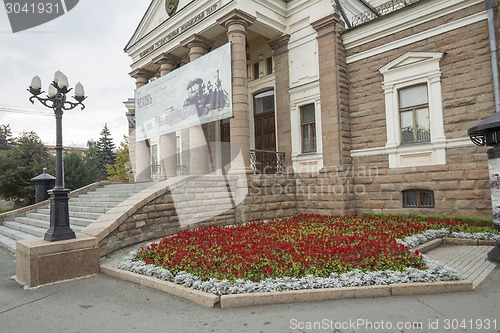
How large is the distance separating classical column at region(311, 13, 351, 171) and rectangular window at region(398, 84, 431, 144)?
6.36 ft

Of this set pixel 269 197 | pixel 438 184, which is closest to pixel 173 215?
pixel 269 197

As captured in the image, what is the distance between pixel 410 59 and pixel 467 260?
7.08m

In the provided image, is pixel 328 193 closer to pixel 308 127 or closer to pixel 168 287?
pixel 308 127

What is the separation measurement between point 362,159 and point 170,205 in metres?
7.21

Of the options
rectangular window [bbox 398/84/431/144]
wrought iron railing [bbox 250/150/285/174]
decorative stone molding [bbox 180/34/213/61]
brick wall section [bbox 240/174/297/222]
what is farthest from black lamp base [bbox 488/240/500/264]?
decorative stone molding [bbox 180/34/213/61]

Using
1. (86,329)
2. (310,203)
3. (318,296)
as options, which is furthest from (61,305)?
(310,203)

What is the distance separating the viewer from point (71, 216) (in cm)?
1034

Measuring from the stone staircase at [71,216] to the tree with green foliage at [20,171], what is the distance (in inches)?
458

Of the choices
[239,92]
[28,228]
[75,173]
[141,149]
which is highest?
[239,92]

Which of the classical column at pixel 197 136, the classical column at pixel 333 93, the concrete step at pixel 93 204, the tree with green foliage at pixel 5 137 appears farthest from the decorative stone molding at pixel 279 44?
the tree with green foliage at pixel 5 137

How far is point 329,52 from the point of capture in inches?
476

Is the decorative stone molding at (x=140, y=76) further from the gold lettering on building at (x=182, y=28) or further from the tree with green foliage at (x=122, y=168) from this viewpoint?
the tree with green foliage at (x=122, y=168)

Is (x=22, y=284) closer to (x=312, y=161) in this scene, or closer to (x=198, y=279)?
(x=198, y=279)

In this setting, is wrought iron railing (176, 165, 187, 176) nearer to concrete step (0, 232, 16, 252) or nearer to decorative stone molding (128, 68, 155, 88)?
decorative stone molding (128, 68, 155, 88)
